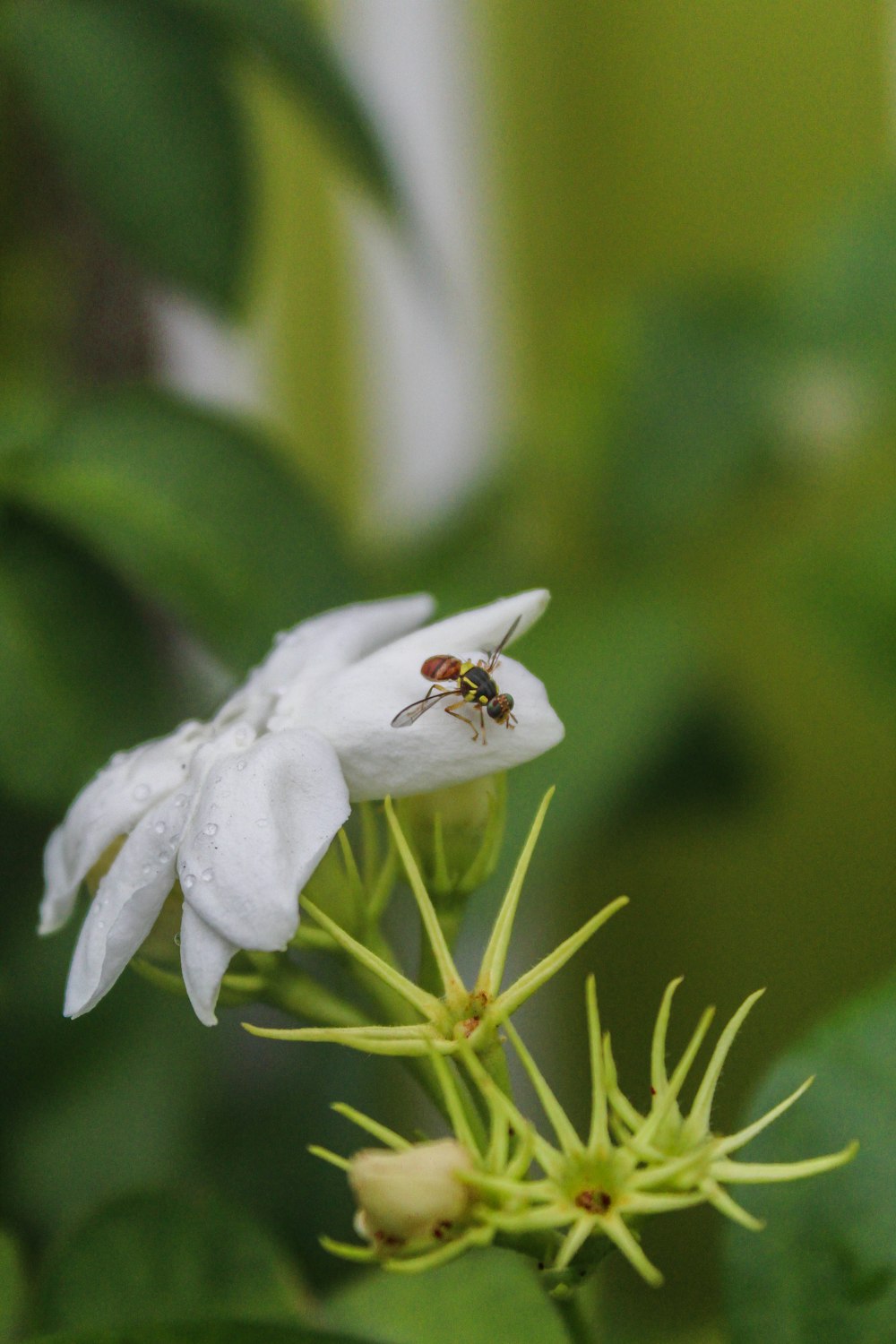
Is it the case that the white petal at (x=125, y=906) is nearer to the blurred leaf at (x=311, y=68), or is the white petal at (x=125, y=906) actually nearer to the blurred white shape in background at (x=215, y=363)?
the blurred leaf at (x=311, y=68)

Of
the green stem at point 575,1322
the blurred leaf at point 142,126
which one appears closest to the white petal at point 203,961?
Result: the green stem at point 575,1322

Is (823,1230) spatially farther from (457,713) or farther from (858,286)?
(858,286)

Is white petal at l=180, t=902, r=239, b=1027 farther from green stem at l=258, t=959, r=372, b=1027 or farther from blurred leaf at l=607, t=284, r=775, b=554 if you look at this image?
blurred leaf at l=607, t=284, r=775, b=554

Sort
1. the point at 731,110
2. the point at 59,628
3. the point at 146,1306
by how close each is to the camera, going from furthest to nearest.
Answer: the point at 731,110 → the point at 59,628 → the point at 146,1306

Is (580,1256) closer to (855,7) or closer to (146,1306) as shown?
(146,1306)

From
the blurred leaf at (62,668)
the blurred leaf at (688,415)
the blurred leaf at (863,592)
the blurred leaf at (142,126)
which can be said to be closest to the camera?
the blurred leaf at (62,668)

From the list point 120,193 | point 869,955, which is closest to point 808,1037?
point 120,193
